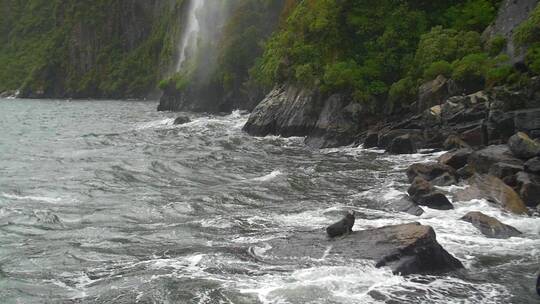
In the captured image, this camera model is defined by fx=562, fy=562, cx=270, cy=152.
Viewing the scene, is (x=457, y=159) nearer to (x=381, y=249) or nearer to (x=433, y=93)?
(x=433, y=93)

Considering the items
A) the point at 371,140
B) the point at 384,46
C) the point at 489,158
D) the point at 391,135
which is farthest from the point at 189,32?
the point at 489,158

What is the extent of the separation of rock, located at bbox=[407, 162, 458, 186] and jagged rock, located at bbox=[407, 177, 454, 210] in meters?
2.78

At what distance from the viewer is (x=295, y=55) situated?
4606cm

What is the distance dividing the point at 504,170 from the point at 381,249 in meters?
10.3

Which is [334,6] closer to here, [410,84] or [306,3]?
[306,3]

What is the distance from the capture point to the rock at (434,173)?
2412cm

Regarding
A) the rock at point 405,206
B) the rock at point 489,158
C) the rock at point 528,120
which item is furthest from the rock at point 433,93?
the rock at point 405,206

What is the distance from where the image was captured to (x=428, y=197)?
20656 mm

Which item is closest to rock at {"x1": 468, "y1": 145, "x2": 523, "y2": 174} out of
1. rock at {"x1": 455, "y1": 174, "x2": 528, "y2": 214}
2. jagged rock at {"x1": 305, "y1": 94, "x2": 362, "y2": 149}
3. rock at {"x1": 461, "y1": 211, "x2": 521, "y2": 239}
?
rock at {"x1": 455, "y1": 174, "x2": 528, "y2": 214}

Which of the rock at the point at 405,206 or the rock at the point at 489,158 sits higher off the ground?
the rock at the point at 489,158

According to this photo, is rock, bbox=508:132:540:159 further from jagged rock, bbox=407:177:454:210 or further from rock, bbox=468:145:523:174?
jagged rock, bbox=407:177:454:210

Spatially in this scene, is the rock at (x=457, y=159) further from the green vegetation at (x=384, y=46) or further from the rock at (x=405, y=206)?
the green vegetation at (x=384, y=46)

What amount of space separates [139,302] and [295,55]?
3521 cm

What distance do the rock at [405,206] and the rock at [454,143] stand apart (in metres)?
10.1
